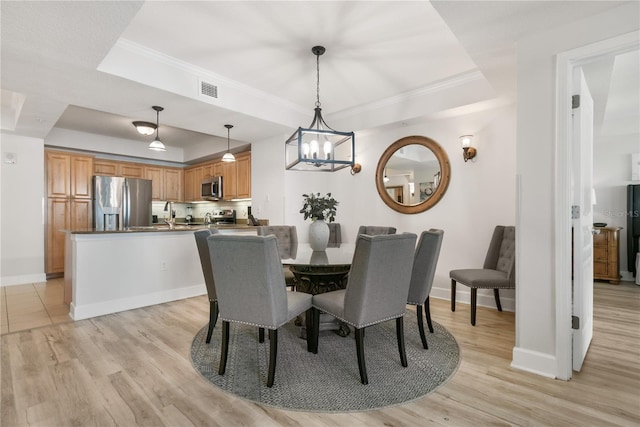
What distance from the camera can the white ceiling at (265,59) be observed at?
1945 millimetres

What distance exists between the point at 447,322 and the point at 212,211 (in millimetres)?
5599

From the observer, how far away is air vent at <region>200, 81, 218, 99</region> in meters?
3.19

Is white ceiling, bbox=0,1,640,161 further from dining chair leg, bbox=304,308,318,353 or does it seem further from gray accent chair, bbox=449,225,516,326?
dining chair leg, bbox=304,308,318,353

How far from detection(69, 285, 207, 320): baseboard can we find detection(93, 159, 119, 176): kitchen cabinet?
138 inches

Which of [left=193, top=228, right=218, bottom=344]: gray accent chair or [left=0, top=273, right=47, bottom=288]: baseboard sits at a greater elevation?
[left=193, top=228, right=218, bottom=344]: gray accent chair

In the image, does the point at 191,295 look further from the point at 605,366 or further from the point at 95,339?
the point at 605,366

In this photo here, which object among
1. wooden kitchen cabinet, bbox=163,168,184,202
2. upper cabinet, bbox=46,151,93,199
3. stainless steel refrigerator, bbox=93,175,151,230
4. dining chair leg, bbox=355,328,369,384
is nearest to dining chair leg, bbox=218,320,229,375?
dining chair leg, bbox=355,328,369,384

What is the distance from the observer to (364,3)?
2.15 m

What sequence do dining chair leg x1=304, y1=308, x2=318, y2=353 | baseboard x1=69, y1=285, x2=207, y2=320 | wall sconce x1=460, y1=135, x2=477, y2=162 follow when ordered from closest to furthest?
dining chair leg x1=304, y1=308, x2=318, y2=353, baseboard x1=69, y1=285, x2=207, y2=320, wall sconce x1=460, y1=135, x2=477, y2=162

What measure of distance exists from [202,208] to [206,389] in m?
5.95

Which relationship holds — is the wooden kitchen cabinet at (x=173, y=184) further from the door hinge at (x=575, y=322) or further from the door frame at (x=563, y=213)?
the door hinge at (x=575, y=322)

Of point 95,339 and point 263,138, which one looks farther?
point 263,138

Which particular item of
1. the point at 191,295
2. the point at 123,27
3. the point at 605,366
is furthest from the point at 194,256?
the point at 605,366

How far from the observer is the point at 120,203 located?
18.5 feet
